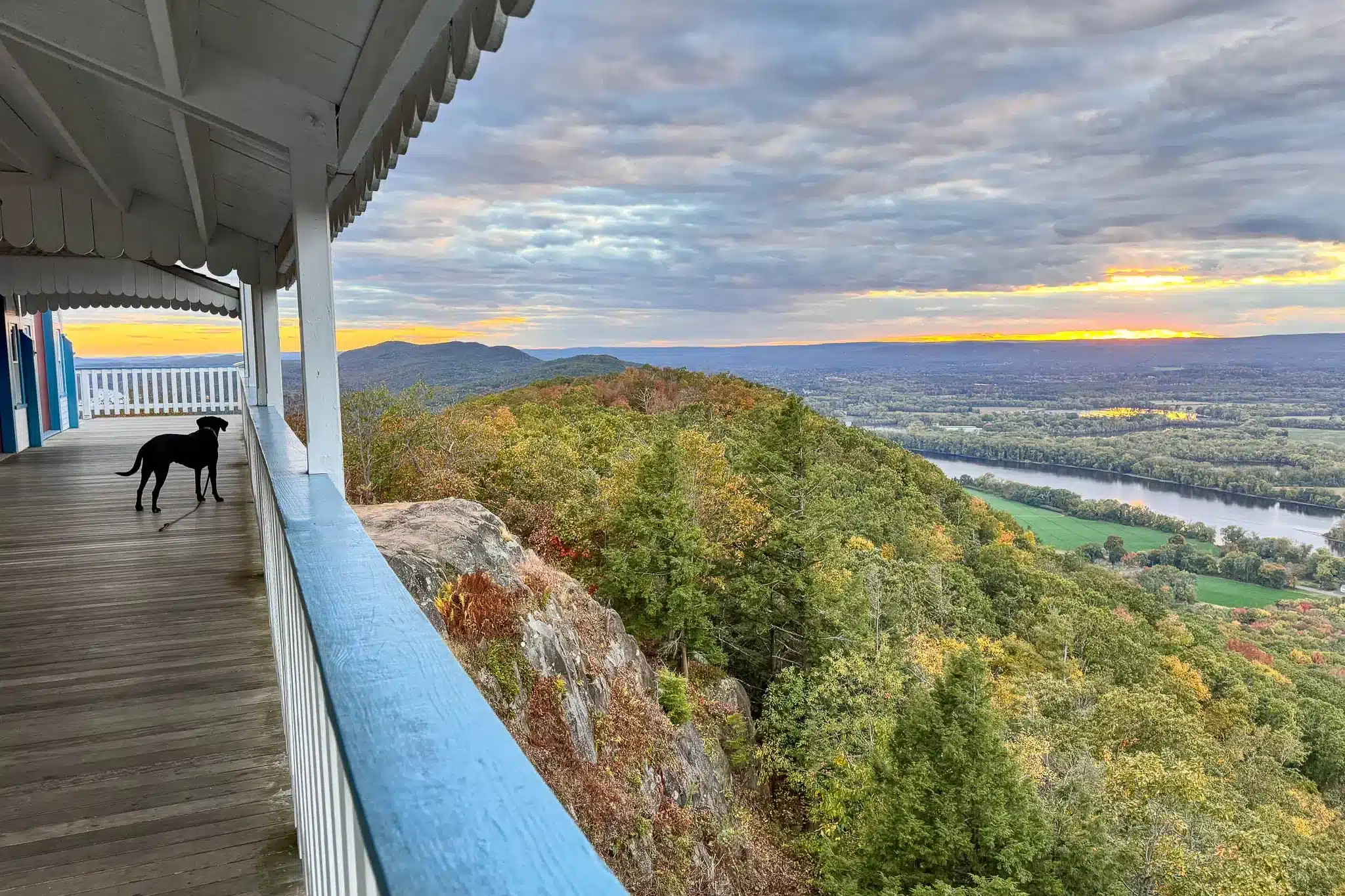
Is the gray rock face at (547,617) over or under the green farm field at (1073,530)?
over

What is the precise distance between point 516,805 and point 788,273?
7786cm

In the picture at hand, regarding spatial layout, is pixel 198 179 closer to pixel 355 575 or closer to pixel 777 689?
pixel 355 575

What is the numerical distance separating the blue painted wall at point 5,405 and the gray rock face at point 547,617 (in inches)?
182

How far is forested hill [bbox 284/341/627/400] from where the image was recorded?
1719 centimetres

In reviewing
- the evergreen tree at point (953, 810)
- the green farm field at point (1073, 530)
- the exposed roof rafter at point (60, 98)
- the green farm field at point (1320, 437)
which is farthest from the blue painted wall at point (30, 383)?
the green farm field at point (1320, 437)

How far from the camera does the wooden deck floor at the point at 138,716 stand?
202 cm

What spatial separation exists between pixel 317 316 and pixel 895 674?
68.5ft

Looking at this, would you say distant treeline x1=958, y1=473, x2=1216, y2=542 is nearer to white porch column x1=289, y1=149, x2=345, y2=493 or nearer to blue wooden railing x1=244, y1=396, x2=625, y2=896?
white porch column x1=289, y1=149, x2=345, y2=493

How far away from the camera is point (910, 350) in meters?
103

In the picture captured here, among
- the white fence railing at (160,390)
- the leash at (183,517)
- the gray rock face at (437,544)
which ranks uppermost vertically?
the white fence railing at (160,390)

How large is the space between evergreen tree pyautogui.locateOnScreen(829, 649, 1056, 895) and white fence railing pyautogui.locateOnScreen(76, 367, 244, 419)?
49.7 ft

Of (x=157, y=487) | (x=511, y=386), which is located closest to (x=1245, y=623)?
(x=511, y=386)

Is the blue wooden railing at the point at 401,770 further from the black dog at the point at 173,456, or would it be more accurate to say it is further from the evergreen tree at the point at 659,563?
the evergreen tree at the point at 659,563

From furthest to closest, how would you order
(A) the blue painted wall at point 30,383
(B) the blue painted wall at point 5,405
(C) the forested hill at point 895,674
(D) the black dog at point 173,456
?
1. (C) the forested hill at point 895,674
2. (A) the blue painted wall at point 30,383
3. (B) the blue painted wall at point 5,405
4. (D) the black dog at point 173,456
